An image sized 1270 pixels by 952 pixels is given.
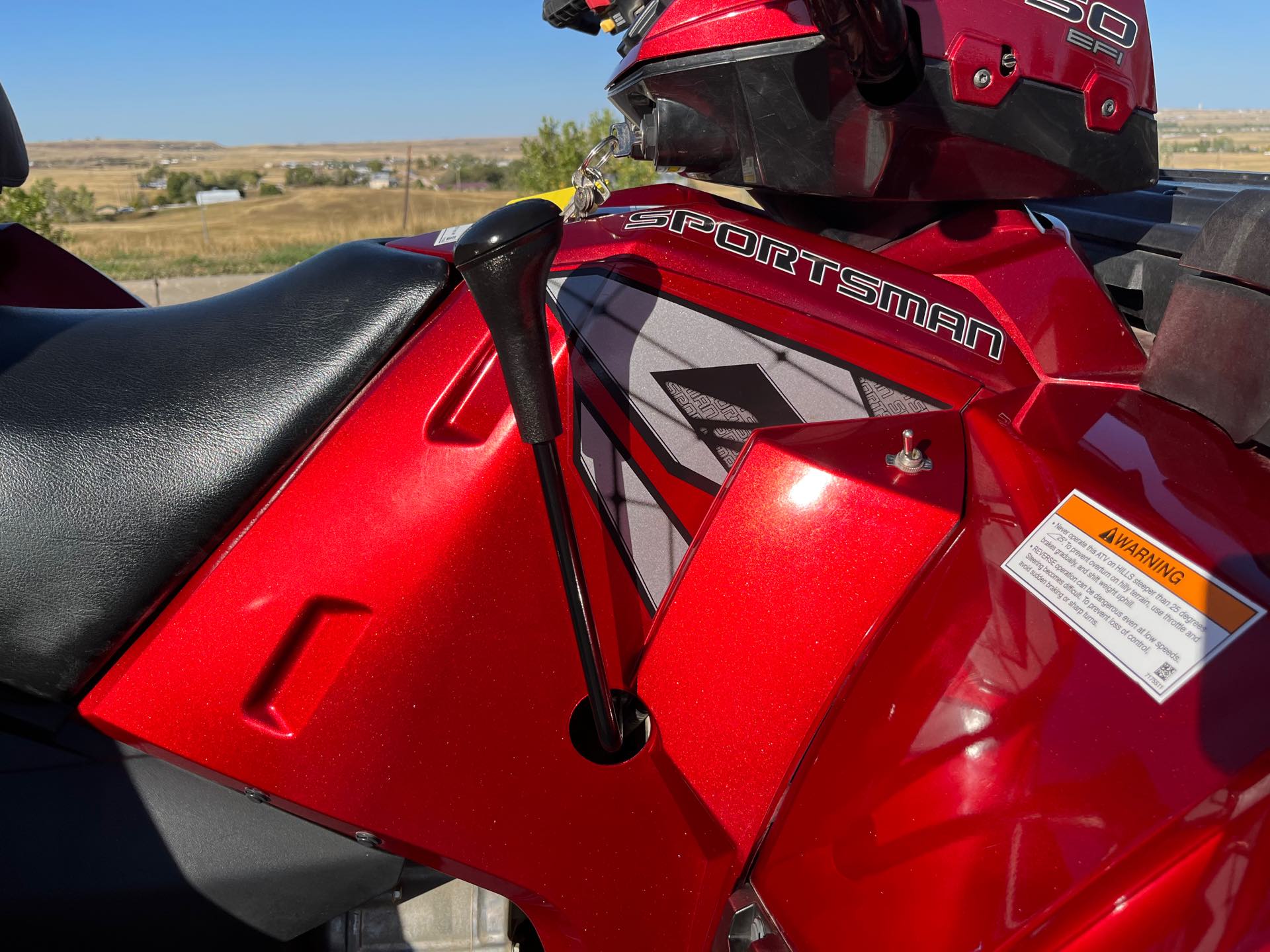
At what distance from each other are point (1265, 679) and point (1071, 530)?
22 centimetres

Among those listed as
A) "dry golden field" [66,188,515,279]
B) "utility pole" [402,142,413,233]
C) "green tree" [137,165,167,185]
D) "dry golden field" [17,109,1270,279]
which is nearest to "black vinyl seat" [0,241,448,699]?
"dry golden field" [17,109,1270,279]

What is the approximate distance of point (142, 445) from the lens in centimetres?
114

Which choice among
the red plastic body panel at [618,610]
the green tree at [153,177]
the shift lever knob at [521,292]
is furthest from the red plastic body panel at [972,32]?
the green tree at [153,177]

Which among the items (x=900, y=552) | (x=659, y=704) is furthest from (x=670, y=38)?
(x=659, y=704)

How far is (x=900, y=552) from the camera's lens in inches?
41.8

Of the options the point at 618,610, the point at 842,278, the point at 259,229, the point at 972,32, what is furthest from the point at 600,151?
the point at 259,229

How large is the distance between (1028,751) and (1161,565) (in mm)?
225

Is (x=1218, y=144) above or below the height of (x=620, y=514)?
above

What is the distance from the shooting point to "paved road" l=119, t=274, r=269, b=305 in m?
11.3

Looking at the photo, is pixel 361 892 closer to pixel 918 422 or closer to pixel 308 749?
pixel 308 749

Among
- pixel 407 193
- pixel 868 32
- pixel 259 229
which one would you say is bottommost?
pixel 259 229

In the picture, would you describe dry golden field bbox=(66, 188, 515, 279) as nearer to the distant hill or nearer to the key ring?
the key ring

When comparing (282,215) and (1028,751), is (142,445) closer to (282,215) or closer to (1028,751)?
(1028,751)

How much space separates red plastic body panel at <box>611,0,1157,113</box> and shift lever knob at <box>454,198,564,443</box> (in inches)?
13.8
